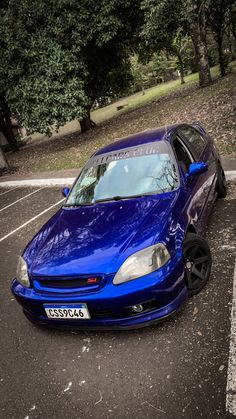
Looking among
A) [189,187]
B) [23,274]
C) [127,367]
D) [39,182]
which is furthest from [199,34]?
[127,367]

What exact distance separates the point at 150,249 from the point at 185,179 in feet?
4.39

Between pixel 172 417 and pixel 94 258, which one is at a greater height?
pixel 94 258

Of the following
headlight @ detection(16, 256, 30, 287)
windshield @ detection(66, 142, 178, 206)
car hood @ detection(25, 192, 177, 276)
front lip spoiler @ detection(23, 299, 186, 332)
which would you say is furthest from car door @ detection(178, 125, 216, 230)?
headlight @ detection(16, 256, 30, 287)

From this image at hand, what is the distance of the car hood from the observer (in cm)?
317

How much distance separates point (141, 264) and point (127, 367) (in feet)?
2.83

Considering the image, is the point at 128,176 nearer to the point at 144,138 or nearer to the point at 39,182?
the point at 144,138

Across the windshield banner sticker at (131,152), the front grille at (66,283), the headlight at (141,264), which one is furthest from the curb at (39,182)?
the headlight at (141,264)

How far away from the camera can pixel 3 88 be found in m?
15.4

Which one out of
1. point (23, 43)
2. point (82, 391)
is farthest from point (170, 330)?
point (23, 43)

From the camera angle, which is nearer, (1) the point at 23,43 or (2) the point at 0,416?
(2) the point at 0,416

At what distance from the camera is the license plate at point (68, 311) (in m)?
3.11

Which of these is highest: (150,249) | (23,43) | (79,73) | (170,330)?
(23,43)

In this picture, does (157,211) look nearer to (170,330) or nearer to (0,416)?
(170,330)

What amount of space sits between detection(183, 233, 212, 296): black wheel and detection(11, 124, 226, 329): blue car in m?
0.01
